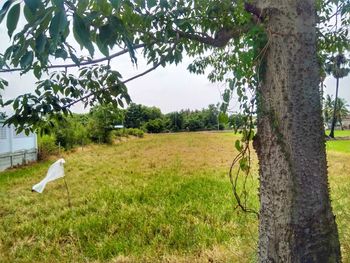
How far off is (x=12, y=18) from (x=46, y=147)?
12.9 meters

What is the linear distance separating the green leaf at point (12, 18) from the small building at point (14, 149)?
32.1 ft

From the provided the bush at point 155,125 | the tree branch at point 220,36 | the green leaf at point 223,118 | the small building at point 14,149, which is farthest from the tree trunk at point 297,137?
the bush at point 155,125

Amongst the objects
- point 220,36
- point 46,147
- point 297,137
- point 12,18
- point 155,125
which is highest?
point 220,36

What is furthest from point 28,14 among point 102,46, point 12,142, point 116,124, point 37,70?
point 12,142

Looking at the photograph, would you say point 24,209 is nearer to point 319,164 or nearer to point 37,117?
point 37,117

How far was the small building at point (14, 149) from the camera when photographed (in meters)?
9.96

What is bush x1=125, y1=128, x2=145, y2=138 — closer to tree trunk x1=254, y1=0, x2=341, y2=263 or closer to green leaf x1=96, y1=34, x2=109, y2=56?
tree trunk x1=254, y1=0, x2=341, y2=263

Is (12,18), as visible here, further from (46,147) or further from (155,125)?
(155,125)

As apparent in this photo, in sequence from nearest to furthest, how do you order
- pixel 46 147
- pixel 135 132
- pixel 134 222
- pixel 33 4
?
pixel 33 4 < pixel 134 222 < pixel 46 147 < pixel 135 132

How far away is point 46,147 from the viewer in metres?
12.5

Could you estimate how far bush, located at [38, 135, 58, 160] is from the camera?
12102 millimetres

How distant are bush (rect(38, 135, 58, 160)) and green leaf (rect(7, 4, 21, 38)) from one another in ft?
39.7

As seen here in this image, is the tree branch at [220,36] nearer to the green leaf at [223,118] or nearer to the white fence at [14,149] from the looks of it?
the green leaf at [223,118]

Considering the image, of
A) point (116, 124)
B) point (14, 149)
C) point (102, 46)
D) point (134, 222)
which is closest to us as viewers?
point (102, 46)
